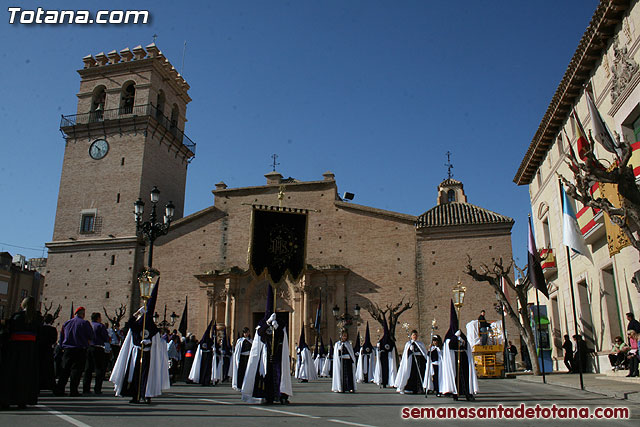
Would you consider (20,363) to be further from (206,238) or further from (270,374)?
(206,238)

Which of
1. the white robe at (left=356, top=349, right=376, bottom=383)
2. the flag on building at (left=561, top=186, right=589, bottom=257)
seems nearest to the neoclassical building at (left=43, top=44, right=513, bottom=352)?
the white robe at (left=356, top=349, right=376, bottom=383)

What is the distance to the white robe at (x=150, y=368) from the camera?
29.3 ft

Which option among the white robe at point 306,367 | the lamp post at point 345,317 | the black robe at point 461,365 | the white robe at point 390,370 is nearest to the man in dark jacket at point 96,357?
the black robe at point 461,365

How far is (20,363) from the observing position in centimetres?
754

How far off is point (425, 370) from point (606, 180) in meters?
6.05

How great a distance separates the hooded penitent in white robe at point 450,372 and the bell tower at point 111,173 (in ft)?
75.2

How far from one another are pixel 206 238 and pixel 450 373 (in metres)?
22.7

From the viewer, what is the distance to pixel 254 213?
46.6 feet

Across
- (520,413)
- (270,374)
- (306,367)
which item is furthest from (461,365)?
(306,367)

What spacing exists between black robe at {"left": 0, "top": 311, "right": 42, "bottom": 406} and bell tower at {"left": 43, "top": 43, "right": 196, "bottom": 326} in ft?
74.7

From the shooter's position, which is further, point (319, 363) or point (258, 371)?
point (319, 363)

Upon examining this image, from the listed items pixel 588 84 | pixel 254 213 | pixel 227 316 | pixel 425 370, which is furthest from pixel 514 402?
pixel 227 316

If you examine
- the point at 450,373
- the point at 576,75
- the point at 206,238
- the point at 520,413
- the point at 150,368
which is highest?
the point at 576,75

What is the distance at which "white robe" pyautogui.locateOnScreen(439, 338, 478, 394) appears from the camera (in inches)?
405
